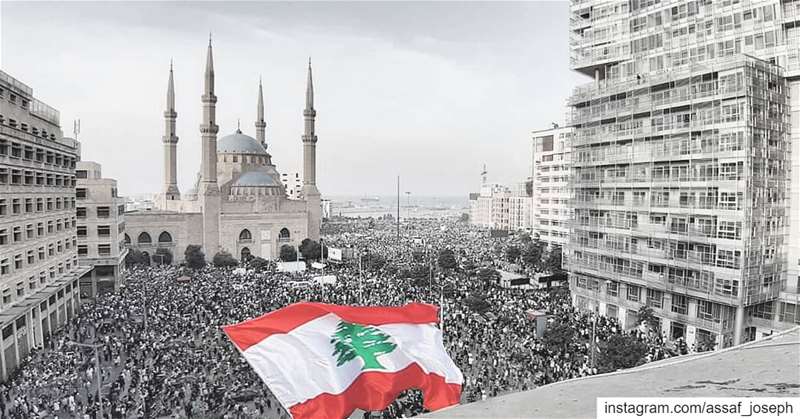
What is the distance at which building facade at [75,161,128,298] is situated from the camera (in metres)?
41.5

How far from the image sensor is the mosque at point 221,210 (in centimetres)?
6506

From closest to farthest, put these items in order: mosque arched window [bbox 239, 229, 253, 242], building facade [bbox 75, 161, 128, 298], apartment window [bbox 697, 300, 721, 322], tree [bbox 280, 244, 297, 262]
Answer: apartment window [bbox 697, 300, 721, 322] < building facade [bbox 75, 161, 128, 298] < tree [bbox 280, 244, 297, 262] < mosque arched window [bbox 239, 229, 253, 242]

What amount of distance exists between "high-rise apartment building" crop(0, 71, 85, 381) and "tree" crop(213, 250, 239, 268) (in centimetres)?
2493

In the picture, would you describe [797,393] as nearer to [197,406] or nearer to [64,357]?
[197,406]

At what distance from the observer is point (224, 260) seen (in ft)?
204

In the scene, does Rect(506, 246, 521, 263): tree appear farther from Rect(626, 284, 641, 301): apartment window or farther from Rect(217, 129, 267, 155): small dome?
Rect(217, 129, 267, 155): small dome

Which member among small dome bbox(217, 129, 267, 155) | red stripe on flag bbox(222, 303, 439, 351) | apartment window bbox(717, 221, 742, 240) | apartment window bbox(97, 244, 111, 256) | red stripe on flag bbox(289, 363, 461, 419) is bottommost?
apartment window bbox(97, 244, 111, 256)

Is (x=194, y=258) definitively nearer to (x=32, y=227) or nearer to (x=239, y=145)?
(x=239, y=145)

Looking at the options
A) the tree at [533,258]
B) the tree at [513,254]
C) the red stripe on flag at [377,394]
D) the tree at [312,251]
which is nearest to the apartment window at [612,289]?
the tree at [533,258]

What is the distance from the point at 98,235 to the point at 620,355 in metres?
36.5

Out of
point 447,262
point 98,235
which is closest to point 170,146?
point 98,235

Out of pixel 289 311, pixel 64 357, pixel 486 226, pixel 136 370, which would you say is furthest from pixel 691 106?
pixel 486 226

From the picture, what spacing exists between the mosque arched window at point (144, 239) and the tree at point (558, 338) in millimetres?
51914

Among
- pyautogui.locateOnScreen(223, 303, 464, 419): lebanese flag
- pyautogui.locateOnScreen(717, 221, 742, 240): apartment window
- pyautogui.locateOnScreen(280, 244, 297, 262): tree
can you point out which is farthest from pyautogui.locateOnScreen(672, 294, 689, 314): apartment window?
pyautogui.locateOnScreen(280, 244, 297, 262): tree
